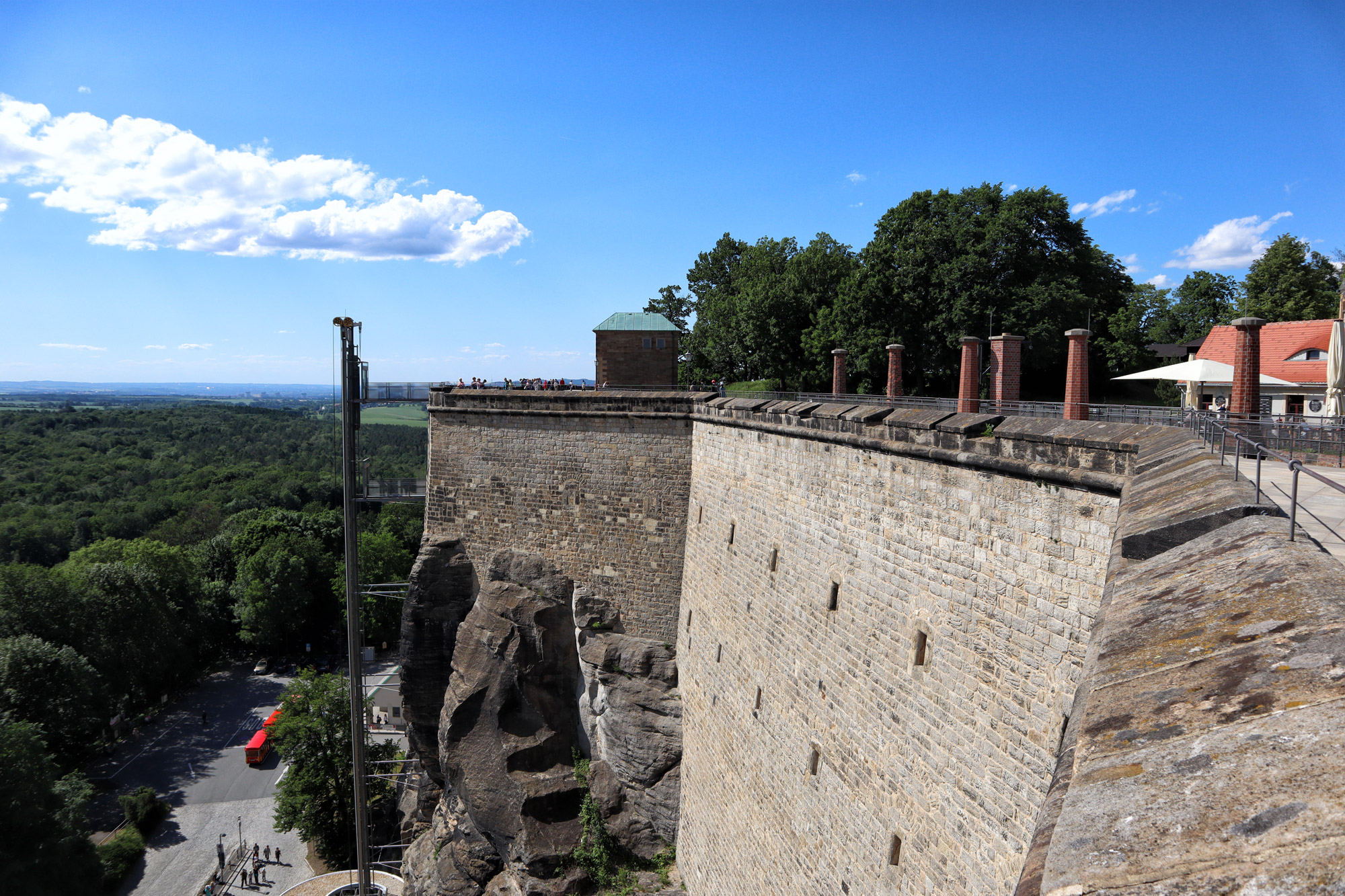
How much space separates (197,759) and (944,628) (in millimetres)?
40330

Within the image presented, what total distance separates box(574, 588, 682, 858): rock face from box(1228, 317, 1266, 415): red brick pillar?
1207 centimetres

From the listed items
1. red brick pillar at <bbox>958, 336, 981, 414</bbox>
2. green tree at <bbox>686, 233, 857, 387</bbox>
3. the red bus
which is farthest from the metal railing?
the red bus

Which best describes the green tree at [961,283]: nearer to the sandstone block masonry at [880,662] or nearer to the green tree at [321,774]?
the sandstone block masonry at [880,662]

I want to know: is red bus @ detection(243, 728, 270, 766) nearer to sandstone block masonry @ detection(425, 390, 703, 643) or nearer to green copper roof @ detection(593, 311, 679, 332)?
sandstone block masonry @ detection(425, 390, 703, 643)

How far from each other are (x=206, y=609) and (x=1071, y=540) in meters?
53.3

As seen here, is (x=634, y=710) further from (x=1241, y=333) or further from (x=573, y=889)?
(x=1241, y=333)

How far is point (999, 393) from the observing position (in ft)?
51.3

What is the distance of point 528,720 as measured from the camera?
18.0 metres

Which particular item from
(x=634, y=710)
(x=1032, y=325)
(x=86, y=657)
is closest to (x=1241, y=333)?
(x=634, y=710)

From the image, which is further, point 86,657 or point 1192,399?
Answer: point 86,657

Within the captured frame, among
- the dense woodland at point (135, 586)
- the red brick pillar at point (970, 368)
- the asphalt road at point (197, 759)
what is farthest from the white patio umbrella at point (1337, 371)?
the asphalt road at point (197, 759)

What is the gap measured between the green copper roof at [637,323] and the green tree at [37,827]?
2154 centimetres

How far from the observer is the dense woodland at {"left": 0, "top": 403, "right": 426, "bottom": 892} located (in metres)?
23.3

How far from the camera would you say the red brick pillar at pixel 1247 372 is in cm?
988
